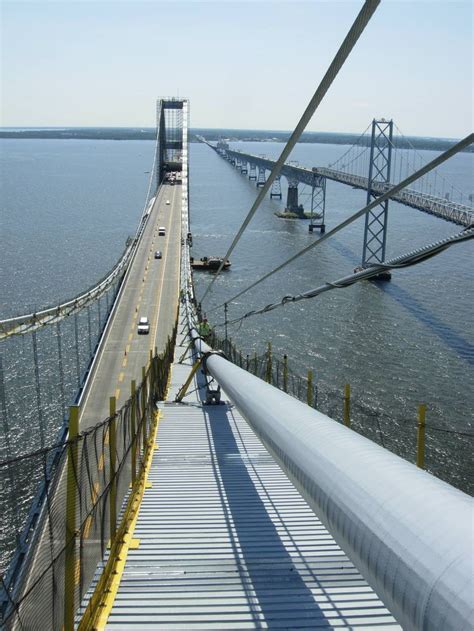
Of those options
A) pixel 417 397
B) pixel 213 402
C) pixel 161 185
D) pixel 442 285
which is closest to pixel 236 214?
pixel 161 185

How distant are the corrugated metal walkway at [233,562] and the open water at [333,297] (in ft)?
14.0

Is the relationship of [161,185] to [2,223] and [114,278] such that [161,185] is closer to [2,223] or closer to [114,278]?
[2,223]

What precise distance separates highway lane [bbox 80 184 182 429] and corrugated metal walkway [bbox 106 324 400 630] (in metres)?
18.4

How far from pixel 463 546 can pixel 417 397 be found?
28.1 m

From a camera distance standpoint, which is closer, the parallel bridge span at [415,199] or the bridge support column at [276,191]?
the parallel bridge span at [415,199]

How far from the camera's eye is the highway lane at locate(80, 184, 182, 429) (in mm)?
31172

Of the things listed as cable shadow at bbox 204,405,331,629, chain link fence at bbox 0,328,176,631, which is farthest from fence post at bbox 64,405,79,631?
cable shadow at bbox 204,405,331,629

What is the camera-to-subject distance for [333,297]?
158 feet

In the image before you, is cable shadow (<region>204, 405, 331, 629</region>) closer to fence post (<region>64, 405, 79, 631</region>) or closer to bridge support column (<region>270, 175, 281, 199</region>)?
fence post (<region>64, 405, 79, 631</region>)

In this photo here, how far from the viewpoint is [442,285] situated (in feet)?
166

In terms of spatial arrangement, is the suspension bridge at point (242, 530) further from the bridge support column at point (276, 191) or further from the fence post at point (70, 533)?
the bridge support column at point (276, 191)

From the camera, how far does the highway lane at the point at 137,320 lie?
102 ft

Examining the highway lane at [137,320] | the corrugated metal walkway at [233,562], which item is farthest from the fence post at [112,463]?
the highway lane at [137,320]

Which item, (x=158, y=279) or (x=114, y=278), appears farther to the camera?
(x=158, y=279)
